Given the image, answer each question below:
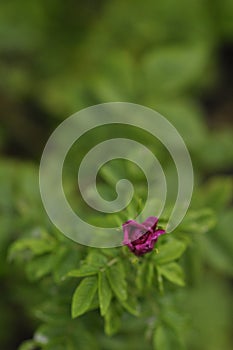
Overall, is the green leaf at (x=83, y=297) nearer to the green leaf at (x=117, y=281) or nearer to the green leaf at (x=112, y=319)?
the green leaf at (x=117, y=281)

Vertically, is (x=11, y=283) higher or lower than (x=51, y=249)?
higher

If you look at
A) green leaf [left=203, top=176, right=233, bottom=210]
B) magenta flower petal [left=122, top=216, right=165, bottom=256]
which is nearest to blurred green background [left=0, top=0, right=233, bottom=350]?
green leaf [left=203, top=176, right=233, bottom=210]

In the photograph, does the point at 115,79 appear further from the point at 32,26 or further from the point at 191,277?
the point at 191,277

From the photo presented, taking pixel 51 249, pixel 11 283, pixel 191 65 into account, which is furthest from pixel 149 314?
pixel 191 65

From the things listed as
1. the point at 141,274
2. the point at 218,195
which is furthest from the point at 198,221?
the point at 141,274

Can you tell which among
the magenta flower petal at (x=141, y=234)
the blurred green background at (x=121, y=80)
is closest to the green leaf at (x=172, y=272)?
the magenta flower petal at (x=141, y=234)

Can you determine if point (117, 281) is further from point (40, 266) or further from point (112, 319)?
point (40, 266)
